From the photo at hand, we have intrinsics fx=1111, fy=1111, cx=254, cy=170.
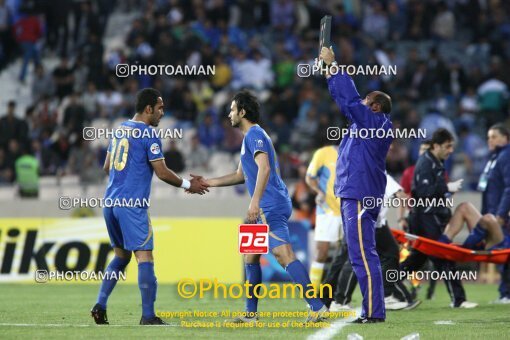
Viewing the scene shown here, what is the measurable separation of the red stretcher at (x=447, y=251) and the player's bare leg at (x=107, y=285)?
4.10m

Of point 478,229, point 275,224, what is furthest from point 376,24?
point 275,224

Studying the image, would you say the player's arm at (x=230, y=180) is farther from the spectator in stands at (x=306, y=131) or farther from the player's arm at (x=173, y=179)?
the spectator in stands at (x=306, y=131)

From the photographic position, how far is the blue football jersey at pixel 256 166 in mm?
10969

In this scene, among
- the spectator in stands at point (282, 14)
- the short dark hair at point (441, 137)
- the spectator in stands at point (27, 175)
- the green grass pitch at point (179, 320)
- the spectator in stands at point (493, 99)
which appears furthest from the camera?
the spectator in stands at point (282, 14)

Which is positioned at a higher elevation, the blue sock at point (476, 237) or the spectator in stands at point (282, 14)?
the spectator in stands at point (282, 14)

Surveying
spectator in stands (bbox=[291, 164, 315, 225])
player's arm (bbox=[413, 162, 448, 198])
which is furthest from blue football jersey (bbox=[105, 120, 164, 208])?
spectator in stands (bbox=[291, 164, 315, 225])

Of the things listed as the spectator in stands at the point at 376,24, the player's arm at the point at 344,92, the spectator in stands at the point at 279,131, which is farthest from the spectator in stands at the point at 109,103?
the player's arm at the point at 344,92

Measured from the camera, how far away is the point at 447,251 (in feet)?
45.4

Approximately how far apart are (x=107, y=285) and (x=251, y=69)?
48.2 feet

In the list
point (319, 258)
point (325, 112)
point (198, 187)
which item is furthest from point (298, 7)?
point (198, 187)

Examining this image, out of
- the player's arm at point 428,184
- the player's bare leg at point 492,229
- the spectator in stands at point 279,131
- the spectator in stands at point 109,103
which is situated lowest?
the player's bare leg at point 492,229

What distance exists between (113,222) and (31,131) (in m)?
13.9

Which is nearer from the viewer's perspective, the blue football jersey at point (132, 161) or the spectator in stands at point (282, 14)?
the blue football jersey at point (132, 161)

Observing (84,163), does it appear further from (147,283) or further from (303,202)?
(147,283)
